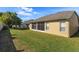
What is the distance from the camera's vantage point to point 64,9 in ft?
9.29

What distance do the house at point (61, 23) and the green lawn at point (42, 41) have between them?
0.08 meters

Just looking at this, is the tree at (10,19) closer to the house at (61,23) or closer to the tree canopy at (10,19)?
the tree canopy at (10,19)

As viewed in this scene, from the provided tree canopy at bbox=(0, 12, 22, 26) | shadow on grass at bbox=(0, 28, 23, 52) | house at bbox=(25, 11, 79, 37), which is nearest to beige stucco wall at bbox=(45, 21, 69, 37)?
house at bbox=(25, 11, 79, 37)

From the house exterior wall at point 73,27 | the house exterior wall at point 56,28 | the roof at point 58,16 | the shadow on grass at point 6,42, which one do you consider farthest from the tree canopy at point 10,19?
the house exterior wall at point 73,27

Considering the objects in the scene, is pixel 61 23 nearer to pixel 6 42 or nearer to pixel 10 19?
pixel 10 19

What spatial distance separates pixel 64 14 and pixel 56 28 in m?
0.24

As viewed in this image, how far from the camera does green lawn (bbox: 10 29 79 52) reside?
2805 millimetres

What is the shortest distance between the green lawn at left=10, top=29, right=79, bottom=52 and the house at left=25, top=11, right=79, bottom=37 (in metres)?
0.08

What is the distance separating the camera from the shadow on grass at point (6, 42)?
277cm

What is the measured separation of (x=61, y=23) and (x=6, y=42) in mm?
856

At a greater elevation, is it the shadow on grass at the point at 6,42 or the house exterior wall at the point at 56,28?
the house exterior wall at the point at 56,28

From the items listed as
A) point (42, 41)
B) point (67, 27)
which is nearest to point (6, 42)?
point (42, 41)
